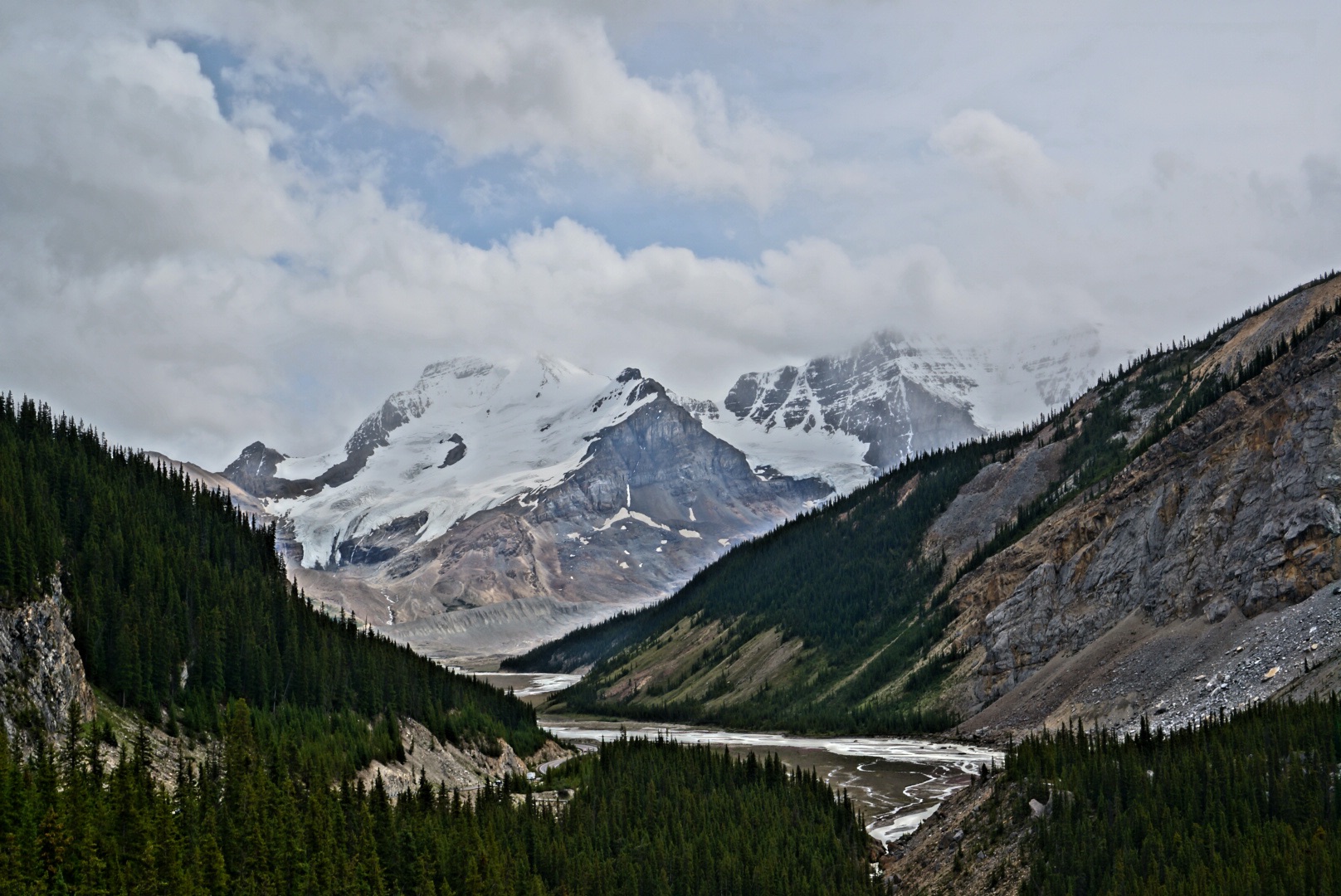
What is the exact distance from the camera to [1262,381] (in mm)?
150875

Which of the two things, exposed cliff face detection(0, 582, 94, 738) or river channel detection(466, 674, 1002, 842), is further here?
river channel detection(466, 674, 1002, 842)

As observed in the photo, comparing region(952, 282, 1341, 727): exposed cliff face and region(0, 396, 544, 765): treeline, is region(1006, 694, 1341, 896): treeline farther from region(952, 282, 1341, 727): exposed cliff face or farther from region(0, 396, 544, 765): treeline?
region(0, 396, 544, 765): treeline

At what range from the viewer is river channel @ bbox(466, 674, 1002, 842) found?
101250 millimetres

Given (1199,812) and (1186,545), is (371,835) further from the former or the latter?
(1186,545)

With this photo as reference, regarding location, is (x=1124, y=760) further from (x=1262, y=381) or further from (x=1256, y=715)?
(x=1262, y=381)

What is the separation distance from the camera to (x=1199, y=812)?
213 ft

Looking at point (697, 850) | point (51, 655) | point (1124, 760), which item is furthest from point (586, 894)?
point (51, 655)

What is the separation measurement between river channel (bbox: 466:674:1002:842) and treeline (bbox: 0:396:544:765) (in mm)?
33258

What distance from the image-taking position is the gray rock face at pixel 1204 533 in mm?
123250

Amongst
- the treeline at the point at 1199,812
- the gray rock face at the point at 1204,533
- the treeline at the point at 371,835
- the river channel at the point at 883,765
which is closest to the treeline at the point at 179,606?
the treeline at the point at 371,835

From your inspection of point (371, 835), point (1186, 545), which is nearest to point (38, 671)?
point (371, 835)

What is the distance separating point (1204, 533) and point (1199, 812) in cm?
8129

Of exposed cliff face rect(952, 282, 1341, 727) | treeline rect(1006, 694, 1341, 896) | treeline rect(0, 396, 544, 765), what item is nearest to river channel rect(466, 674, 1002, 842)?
exposed cliff face rect(952, 282, 1341, 727)

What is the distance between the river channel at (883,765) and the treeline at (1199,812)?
2241 centimetres
